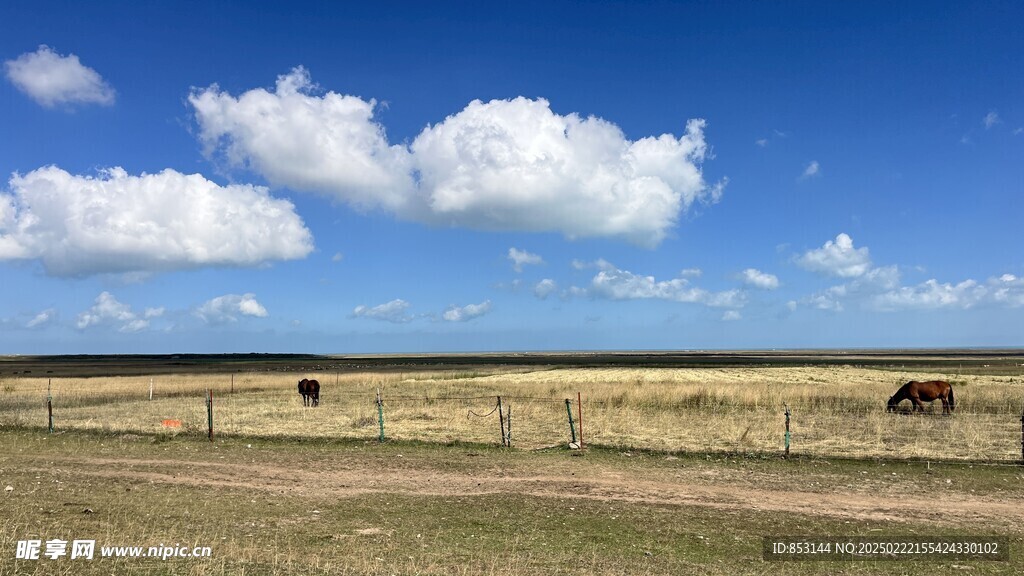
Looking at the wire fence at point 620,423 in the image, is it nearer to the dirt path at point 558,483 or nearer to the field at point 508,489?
the field at point 508,489

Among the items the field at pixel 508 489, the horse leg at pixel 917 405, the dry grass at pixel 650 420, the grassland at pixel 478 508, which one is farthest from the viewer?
the horse leg at pixel 917 405

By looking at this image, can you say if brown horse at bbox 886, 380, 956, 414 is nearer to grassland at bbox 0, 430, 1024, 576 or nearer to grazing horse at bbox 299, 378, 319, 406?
grassland at bbox 0, 430, 1024, 576

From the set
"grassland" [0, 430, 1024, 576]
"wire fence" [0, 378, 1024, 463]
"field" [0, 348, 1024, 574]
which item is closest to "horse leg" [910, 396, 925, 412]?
"wire fence" [0, 378, 1024, 463]

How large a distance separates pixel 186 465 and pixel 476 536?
375 inches

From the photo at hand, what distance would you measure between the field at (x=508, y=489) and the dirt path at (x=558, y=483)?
0.23 ft

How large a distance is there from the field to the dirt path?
0.07 m

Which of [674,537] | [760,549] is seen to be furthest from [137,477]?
[760,549]

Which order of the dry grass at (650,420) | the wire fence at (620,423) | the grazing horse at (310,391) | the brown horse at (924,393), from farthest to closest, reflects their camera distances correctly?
the grazing horse at (310,391) → the brown horse at (924,393) → the dry grass at (650,420) → the wire fence at (620,423)

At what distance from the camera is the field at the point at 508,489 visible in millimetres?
8500

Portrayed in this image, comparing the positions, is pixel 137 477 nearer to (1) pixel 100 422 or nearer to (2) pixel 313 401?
(1) pixel 100 422

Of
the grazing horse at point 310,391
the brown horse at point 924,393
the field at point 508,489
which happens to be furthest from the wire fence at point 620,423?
the brown horse at point 924,393

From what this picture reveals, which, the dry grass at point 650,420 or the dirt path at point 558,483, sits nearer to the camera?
the dirt path at point 558,483

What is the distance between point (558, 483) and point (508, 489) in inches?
47.1

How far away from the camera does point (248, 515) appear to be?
1054 centimetres
